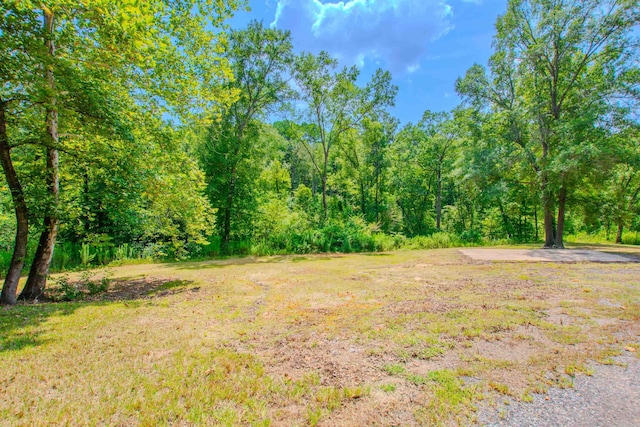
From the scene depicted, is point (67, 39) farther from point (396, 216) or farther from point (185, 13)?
point (396, 216)

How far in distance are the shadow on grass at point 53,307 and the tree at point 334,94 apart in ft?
36.2

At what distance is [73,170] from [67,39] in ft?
7.00

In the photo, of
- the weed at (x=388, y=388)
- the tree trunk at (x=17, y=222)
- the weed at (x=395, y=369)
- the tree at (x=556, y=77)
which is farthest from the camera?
the tree at (x=556, y=77)

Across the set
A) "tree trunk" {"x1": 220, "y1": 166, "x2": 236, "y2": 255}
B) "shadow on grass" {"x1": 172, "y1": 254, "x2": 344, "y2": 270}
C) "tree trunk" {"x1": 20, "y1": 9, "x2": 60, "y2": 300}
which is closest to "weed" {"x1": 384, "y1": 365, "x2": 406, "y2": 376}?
"tree trunk" {"x1": 20, "y1": 9, "x2": 60, "y2": 300}

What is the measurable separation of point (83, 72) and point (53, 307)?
135 inches

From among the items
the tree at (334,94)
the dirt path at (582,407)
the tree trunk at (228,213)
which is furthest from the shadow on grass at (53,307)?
the tree at (334,94)

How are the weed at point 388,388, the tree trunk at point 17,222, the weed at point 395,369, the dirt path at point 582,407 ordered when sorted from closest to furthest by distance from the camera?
the dirt path at point 582,407 → the weed at point 388,388 → the weed at point 395,369 → the tree trunk at point 17,222

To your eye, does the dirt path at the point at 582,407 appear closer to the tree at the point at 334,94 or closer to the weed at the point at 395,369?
the weed at the point at 395,369

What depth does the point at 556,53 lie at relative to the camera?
38.7 feet

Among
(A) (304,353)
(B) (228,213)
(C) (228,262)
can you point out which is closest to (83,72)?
(A) (304,353)

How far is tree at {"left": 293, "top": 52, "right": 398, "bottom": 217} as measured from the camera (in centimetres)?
1517

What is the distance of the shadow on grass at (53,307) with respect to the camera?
9.61 ft

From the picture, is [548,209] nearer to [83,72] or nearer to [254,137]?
[254,137]

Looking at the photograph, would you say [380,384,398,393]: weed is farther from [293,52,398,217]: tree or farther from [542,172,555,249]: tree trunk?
[293,52,398,217]: tree
